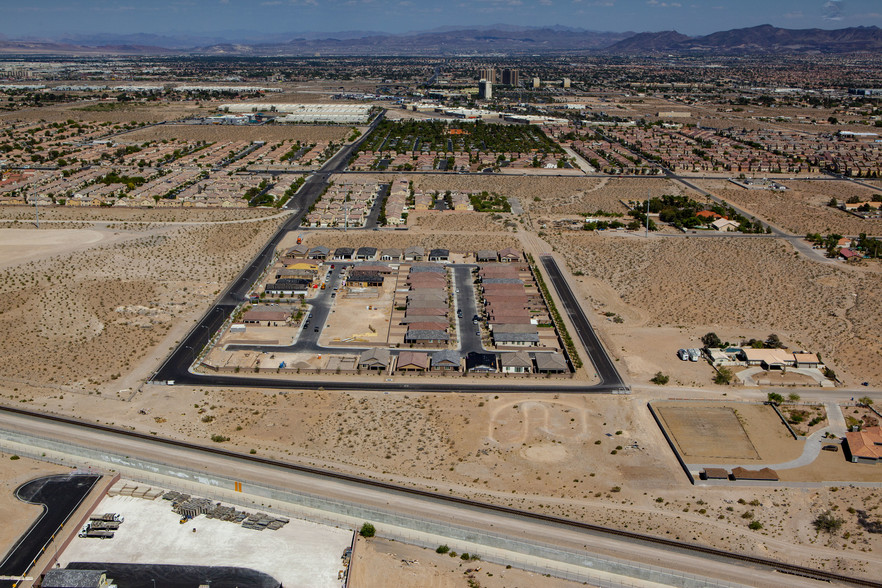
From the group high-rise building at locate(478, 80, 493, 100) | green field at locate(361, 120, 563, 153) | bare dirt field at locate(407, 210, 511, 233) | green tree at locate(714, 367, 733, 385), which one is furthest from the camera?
high-rise building at locate(478, 80, 493, 100)

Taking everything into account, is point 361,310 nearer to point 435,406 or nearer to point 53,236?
point 435,406

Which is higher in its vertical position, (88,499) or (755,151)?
(755,151)

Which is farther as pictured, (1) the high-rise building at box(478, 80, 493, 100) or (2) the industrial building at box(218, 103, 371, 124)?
(1) the high-rise building at box(478, 80, 493, 100)

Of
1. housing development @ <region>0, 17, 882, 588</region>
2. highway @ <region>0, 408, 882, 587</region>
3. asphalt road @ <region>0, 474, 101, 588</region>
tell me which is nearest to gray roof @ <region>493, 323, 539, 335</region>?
housing development @ <region>0, 17, 882, 588</region>

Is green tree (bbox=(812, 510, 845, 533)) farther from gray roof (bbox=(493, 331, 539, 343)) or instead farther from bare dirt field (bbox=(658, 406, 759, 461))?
gray roof (bbox=(493, 331, 539, 343))

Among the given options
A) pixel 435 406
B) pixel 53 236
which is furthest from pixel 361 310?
pixel 53 236

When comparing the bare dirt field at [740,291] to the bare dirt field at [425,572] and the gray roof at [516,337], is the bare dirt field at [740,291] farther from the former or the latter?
the bare dirt field at [425,572]

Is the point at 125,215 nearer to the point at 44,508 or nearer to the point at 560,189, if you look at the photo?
the point at 44,508
